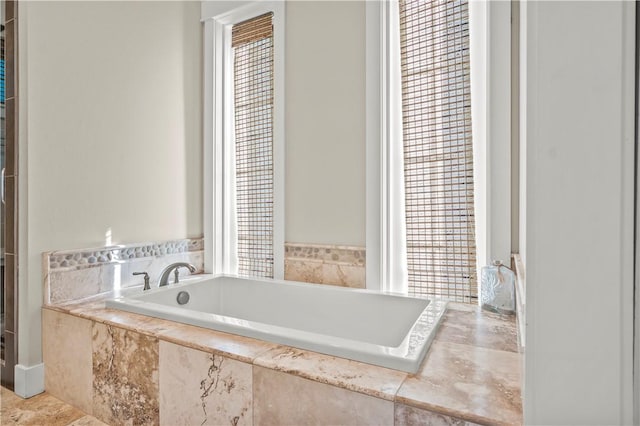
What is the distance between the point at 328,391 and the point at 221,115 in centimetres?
208

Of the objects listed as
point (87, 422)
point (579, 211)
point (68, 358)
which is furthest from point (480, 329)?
point (68, 358)

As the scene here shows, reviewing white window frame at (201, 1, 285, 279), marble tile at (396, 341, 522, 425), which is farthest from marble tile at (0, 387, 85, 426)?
marble tile at (396, 341, 522, 425)

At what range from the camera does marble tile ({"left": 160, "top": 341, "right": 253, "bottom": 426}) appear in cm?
103

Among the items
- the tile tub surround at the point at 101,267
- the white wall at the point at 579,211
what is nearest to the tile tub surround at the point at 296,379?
the white wall at the point at 579,211

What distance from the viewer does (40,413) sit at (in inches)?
56.7

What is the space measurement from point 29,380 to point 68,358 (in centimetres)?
26

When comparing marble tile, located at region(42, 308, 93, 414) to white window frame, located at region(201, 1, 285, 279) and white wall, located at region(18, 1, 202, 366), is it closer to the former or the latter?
white wall, located at region(18, 1, 202, 366)

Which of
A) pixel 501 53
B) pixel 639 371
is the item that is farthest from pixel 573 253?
pixel 501 53

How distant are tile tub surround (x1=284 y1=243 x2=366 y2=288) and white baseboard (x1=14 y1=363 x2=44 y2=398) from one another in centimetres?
125

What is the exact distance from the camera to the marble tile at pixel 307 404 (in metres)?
0.85

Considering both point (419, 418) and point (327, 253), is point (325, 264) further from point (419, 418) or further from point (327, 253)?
point (419, 418)

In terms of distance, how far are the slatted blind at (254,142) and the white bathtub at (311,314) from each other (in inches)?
10.2

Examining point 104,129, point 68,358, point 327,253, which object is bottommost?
point 68,358

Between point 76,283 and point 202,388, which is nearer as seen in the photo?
point 202,388
